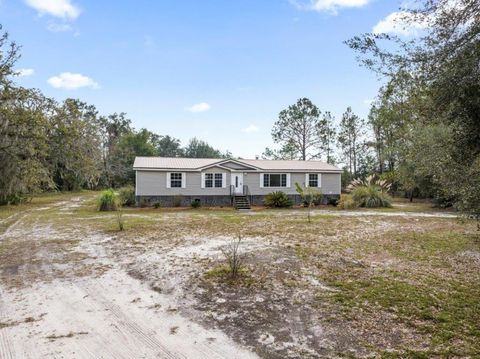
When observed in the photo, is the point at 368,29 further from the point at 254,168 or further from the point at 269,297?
the point at 254,168

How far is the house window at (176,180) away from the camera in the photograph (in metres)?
20.3

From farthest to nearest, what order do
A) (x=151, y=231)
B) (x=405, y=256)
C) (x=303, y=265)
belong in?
(x=151, y=231), (x=405, y=256), (x=303, y=265)

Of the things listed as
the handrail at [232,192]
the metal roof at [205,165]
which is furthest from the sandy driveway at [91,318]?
the handrail at [232,192]

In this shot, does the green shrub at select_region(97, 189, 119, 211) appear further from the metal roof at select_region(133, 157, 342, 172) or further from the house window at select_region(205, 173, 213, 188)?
the house window at select_region(205, 173, 213, 188)

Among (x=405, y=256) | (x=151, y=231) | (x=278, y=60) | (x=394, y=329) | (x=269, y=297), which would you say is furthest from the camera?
(x=278, y=60)

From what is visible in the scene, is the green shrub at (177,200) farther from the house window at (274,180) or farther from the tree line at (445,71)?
the tree line at (445,71)

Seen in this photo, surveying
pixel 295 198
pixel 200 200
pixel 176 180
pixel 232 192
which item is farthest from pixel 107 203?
pixel 295 198

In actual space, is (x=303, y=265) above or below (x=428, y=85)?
below

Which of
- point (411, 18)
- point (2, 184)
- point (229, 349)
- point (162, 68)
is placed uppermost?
point (162, 68)

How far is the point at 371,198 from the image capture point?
19.9 m

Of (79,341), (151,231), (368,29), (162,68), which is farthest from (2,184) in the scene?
(368,29)

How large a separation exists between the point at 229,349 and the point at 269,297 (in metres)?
1.61

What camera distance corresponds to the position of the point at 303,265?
6.62 m

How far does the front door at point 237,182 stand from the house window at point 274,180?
1.75 meters
